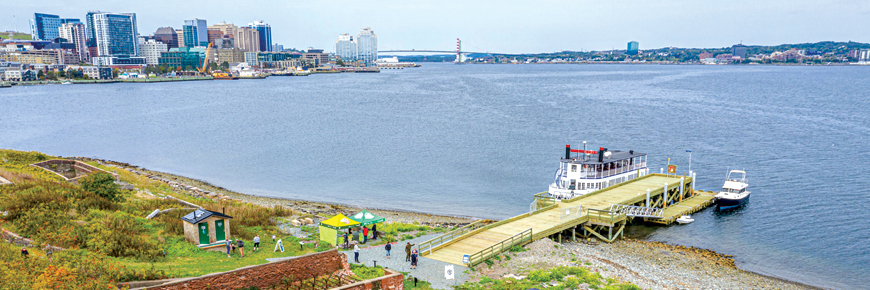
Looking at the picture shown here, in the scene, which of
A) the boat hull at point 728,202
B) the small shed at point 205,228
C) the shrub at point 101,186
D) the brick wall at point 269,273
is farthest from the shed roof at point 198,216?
the boat hull at point 728,202

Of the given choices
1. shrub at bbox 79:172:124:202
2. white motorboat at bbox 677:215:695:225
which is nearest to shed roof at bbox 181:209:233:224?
shrub at bbox 79:172:124:202

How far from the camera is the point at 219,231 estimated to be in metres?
24.5

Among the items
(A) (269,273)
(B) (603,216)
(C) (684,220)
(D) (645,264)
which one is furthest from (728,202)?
(A) (269,273)

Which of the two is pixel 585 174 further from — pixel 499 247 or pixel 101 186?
pixel 101 186

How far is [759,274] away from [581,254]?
9527mm

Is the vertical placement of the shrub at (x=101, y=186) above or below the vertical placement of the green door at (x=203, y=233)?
above

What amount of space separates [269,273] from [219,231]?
6360 millimetres

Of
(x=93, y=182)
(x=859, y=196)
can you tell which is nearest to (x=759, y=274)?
(x=859, y=196)

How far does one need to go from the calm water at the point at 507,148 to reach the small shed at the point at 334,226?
1675 centimetres

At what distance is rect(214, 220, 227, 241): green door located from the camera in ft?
79.6

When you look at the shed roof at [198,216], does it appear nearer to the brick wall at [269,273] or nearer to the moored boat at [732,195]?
the brick wall at [269,273]

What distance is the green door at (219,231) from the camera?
79.6 feet

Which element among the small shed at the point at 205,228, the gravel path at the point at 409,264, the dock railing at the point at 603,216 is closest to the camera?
the gravel path at the point at 409,264

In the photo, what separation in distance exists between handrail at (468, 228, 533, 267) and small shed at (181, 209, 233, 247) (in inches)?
428
